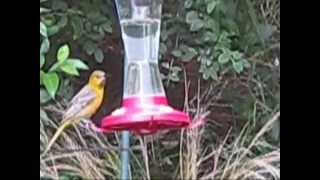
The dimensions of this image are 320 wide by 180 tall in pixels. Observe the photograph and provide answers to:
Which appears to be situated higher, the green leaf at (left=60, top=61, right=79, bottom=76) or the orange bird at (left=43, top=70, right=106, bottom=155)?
the green leaf at (left=60, top=61, right=79, bottom=76)

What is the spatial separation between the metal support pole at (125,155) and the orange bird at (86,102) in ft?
0.49

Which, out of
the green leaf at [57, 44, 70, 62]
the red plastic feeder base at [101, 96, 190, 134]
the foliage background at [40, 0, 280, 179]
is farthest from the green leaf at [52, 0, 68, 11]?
the red plastic feeder base at [101, 96, 190, 134]

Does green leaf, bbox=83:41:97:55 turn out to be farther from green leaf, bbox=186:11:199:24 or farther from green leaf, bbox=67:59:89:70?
green leaf, bbox=186:11:199:24

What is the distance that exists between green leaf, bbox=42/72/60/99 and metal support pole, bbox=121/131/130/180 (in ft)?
0.76

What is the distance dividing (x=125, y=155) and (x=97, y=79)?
0.27 meters

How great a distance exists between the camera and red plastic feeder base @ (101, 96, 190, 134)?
1387mm

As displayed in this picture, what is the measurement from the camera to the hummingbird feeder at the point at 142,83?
4.59 feet

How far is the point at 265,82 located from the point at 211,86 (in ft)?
0.53

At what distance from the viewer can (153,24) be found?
1.67m

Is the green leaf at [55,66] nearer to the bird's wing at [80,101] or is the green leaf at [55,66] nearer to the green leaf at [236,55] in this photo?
A: the bird's wing at [80,101]

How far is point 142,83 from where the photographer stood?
Answer: 151 centimetres
